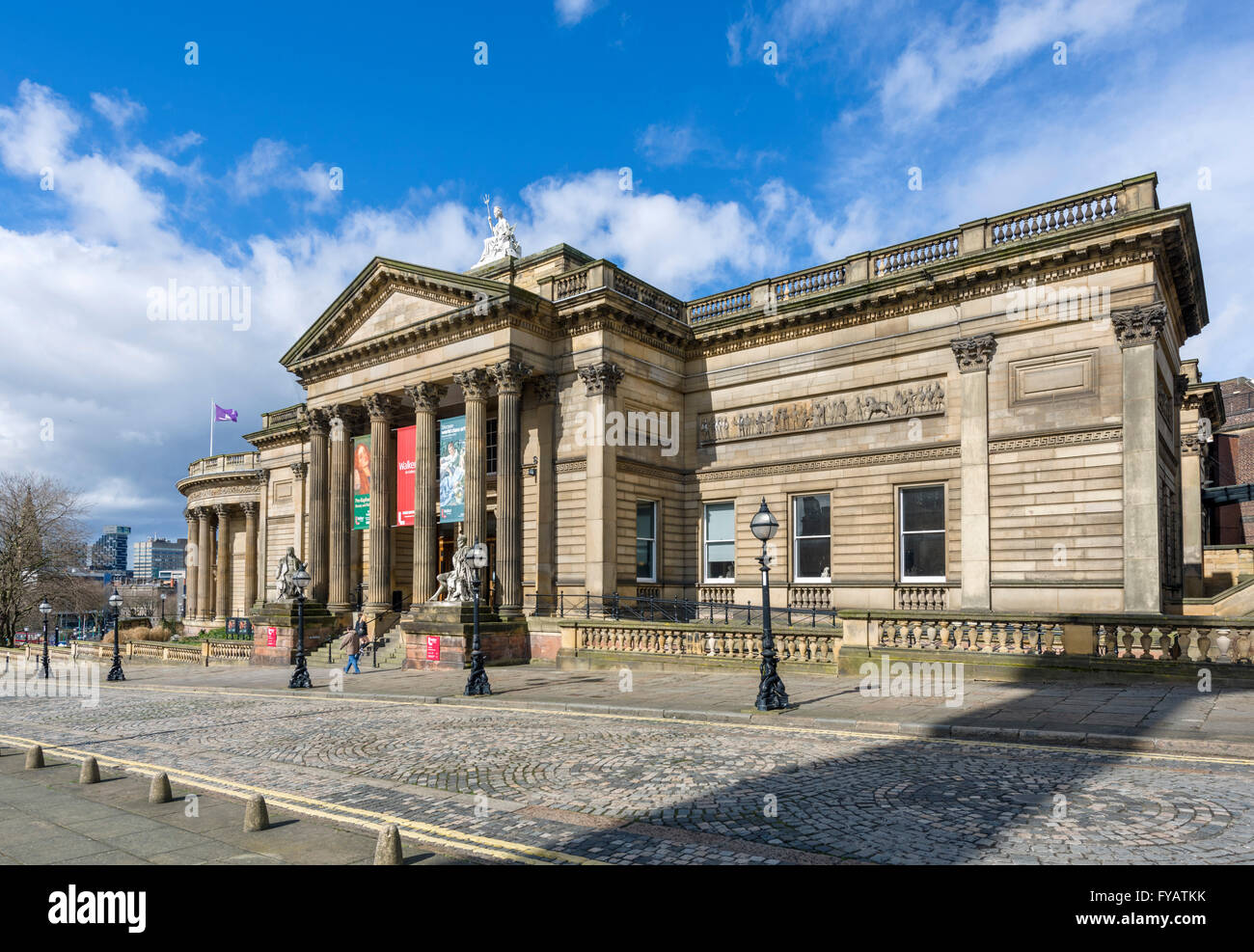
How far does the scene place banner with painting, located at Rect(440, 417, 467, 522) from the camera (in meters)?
29.4

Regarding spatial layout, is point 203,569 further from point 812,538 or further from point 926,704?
point 926,704

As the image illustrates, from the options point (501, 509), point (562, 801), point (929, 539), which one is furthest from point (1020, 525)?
point (562, 801)

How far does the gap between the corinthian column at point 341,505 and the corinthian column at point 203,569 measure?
33271mm

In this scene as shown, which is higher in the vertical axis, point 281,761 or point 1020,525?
point 1020,525

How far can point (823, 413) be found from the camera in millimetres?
27750

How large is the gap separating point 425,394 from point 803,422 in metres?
13.5

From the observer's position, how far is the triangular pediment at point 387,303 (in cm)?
2891

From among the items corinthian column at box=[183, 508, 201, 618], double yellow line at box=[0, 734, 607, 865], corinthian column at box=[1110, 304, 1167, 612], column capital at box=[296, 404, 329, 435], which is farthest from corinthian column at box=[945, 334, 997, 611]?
corinthian column at box=[183, 508, 201, 618]

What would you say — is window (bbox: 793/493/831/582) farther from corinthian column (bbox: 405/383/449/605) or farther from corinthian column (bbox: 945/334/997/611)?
corinthian column (bbox: 405/383/449/605)

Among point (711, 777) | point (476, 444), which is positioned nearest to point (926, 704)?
point (711, 777)

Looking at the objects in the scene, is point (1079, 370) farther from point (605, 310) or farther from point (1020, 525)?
point (605, 310)

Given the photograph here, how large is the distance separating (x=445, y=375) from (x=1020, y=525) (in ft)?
63.6

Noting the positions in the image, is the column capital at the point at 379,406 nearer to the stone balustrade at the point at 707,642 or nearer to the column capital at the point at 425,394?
the column capital at the point at 425,394

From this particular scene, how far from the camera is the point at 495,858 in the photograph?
6.60m
